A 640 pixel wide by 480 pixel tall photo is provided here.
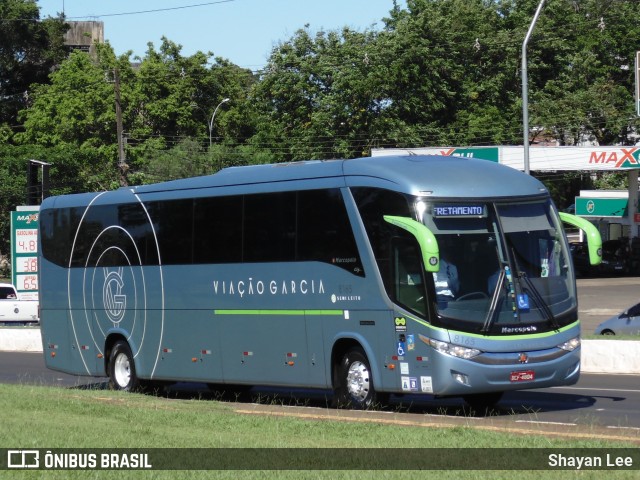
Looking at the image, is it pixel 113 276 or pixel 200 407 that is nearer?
pixel 200 407

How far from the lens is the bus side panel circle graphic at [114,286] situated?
20916 millimetres

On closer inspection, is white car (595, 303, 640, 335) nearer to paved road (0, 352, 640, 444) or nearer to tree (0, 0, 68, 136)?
paved road (0, 352, 640, 444)

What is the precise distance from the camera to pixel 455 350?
15.5 metres

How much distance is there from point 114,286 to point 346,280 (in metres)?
6.18

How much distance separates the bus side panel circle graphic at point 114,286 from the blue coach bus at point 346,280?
0.04m

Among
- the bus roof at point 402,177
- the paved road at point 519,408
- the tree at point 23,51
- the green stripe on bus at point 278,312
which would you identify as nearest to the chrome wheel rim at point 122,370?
the paved road at point 519,408

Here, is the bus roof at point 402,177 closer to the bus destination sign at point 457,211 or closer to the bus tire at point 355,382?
the bus destination sign at point 457,211

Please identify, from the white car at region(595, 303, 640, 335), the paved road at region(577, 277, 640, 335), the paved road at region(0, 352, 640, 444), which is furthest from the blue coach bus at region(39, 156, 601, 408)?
the paved road at region(577, 277, 640, 335)

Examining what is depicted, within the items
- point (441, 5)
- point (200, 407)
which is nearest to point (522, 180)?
point (200, 407)

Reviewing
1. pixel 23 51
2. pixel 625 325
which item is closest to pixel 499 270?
pixel 625 325

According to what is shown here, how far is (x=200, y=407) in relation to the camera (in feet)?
55.2

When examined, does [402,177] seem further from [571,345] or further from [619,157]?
[619,157]

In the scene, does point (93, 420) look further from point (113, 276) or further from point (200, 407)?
point (113, 276)

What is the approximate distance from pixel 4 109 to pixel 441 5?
38.8 m
